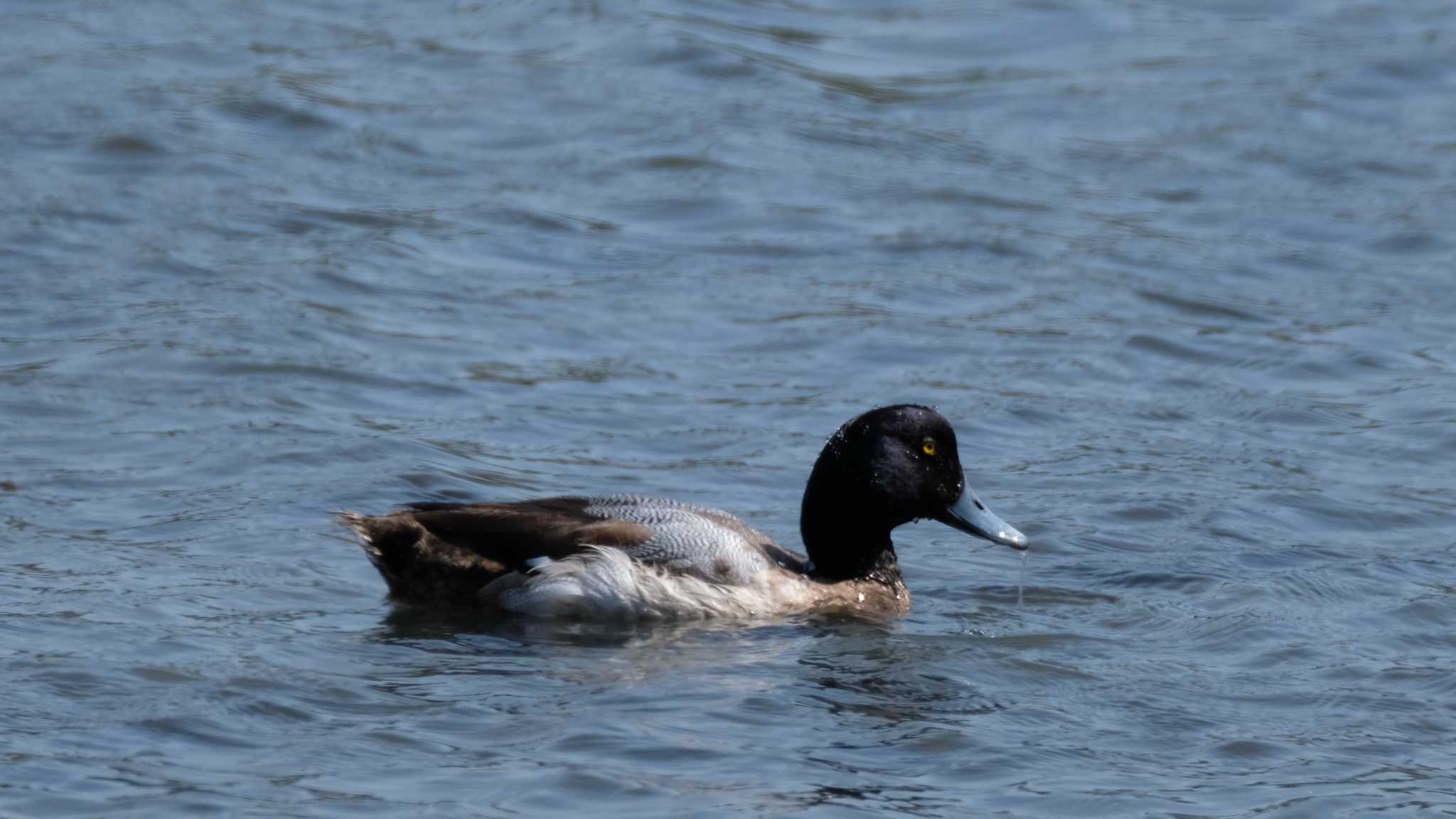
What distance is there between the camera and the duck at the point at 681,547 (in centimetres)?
862

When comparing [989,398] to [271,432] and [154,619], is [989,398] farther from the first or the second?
[154,619]

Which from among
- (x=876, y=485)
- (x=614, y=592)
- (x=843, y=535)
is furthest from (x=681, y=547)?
(x=876, y=485)

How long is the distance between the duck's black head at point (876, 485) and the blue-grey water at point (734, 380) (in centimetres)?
39

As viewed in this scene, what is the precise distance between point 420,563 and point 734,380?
365 centimetres

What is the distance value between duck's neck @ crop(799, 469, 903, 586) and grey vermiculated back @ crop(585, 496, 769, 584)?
358 mm

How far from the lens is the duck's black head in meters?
9.25

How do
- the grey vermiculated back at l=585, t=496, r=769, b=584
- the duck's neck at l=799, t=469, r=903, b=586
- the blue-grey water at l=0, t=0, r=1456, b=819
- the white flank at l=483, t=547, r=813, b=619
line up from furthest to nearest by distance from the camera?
the duck's neck at l=799, t=469, r=903, b=586 < the grey vermiculated back at l=585, t=496, r=769, b=584 < the white flank at l=483, t=547, r=813, b=619 < the blue-grey water at l=0, t=0, r=1456, b=819

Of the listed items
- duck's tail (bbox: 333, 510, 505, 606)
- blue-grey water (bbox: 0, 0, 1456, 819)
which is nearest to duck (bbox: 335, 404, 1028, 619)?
duck's tail (bbox: 333, 510, 505, 606)

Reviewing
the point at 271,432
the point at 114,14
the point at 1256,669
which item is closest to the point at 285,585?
the point at 271,432

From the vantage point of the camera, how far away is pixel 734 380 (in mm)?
11961

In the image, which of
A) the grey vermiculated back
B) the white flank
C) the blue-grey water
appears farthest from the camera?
the grey vermiculated back

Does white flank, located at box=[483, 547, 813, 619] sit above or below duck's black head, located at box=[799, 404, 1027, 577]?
below

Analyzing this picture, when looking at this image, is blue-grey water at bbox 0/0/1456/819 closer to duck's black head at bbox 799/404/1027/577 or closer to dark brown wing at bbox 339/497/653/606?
dark brown wing at bbox 339/497/653/606

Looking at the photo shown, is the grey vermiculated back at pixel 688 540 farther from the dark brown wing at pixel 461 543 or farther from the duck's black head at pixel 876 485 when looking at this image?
the duck's black head at pixel 876 485
